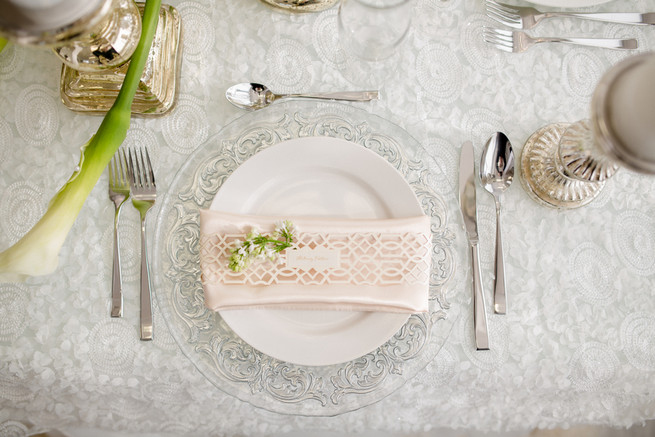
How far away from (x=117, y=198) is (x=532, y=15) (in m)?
0.80

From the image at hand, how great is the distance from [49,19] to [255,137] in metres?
0.33

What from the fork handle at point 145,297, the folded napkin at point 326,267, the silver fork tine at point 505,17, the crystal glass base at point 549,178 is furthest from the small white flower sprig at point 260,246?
the silver fork tine at point 505,17

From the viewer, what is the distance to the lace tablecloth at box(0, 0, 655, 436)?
2.36ft

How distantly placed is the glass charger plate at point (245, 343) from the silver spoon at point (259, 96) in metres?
0.03

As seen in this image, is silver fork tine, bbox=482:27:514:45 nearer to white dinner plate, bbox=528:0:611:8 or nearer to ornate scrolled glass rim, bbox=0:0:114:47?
white dinner plate, bbox=528:0:611:8

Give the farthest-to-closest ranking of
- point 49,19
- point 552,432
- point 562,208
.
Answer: point 552,432 → point 562,208 → point 49,19

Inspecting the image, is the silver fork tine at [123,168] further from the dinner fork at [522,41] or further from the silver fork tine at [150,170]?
the dinner fork at [522,41]

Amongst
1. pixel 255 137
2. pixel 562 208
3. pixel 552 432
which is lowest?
pixel 552 432

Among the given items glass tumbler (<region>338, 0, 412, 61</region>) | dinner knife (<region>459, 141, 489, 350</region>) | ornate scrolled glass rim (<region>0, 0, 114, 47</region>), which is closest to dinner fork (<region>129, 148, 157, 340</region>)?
ornate scrolled glass rim (<region>0, 0, 114, 47</region>)

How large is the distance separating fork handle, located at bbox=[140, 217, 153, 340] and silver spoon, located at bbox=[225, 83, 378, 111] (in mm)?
273

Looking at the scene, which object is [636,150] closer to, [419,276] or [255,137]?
[419,276]

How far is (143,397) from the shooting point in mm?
722

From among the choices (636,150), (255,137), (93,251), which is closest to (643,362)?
(636,150)

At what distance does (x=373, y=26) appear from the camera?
2.21ft
